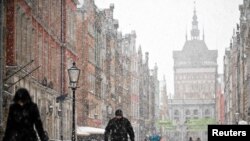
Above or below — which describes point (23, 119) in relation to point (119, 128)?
above

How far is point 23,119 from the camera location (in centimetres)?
1051

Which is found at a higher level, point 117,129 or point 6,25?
point 6,25

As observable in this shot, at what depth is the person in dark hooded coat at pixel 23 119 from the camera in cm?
1043

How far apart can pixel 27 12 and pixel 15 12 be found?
11.0 ft

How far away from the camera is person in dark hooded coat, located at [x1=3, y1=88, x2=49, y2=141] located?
1043 centimetres

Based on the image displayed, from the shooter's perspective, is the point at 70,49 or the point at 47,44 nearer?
the point at 47,44

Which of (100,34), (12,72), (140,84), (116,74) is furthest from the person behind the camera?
(140,84)

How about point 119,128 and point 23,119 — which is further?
point 119,128

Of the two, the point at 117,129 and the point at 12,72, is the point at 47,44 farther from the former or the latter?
the point at 117,129

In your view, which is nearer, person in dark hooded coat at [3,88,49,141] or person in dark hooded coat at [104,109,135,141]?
person in dark hooded coat at [3,88,49,141]

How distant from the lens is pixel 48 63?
124 ft

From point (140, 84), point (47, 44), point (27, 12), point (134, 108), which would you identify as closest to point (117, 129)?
point (27, 12)

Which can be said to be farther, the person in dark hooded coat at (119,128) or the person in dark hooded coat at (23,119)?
the person in dark hooded coat at (119,128)

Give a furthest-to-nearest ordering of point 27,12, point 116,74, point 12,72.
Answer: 1. point 116,74
2. point 27,12
3. point 12,72
